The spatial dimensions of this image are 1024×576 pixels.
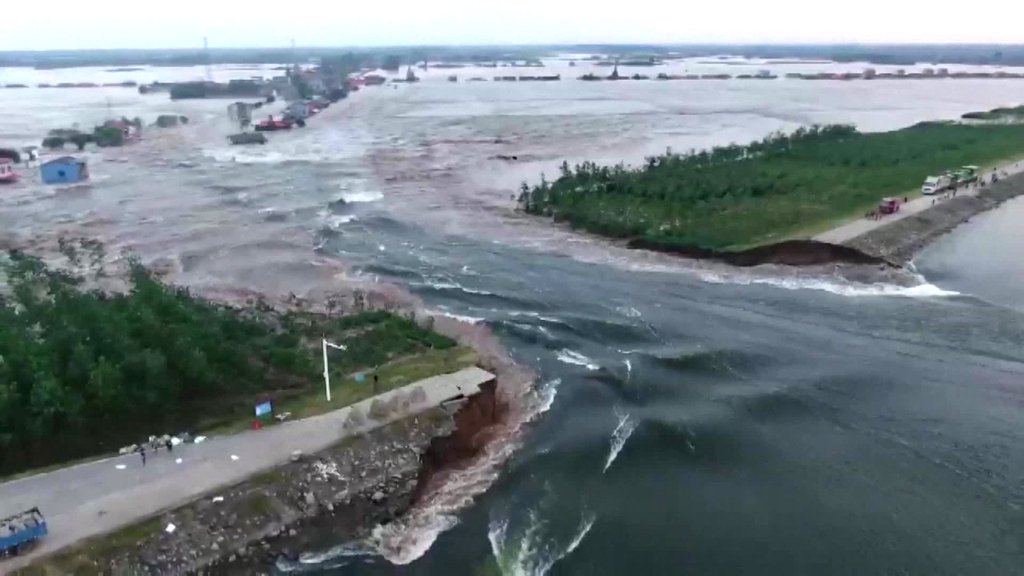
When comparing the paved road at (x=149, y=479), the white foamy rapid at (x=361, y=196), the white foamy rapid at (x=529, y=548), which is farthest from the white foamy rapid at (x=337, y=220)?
the white foamy rapid at (x=529, y=548)

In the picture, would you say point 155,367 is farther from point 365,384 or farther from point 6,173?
point 6,173

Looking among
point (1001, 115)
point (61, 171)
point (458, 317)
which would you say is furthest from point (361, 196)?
point (1001, 115)

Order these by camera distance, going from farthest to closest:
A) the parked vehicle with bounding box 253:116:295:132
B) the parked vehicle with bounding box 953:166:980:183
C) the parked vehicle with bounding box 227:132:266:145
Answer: the parked vehicle with bounding box 253:116:295:132 < the parked vehicle with bounding box 227:132:266:145 < the parked vehicle with bounding box 953:166:980:183

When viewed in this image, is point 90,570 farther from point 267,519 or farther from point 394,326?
point 394,326

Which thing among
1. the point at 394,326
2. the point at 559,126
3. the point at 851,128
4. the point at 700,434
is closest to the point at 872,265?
the point at 700,434

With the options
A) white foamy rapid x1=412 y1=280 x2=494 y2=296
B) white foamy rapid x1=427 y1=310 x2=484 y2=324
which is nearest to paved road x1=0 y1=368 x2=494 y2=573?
white foamy rapid x1=427 y1=310 x2=484 y2=324

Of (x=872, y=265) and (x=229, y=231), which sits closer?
(x=872, y=265)

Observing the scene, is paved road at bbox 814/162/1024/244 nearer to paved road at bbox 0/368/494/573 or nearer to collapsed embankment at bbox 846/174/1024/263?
collapsed embankment at bbox 846/174/1024/263
